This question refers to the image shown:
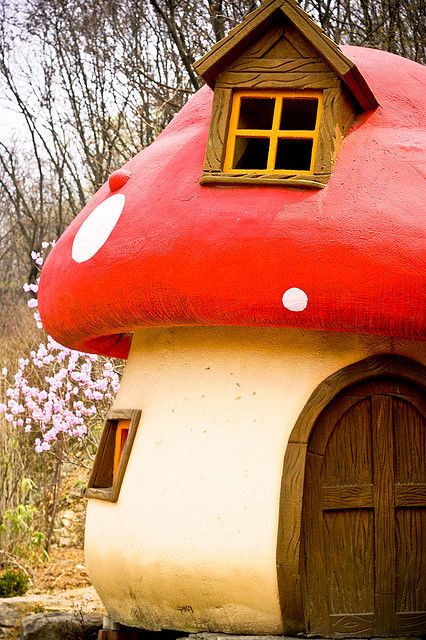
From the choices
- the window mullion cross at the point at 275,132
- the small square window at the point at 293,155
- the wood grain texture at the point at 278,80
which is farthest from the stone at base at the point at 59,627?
the wood grain texture at the point at 278,80

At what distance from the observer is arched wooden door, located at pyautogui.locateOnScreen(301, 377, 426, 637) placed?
652cm

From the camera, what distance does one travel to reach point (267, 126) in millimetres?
7523

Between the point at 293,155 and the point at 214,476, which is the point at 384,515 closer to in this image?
the point at 214,476

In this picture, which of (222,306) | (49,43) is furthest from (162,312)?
(49,43)

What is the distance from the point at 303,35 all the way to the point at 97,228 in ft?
6.00

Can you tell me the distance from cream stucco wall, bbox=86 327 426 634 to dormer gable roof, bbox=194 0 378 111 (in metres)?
1.59

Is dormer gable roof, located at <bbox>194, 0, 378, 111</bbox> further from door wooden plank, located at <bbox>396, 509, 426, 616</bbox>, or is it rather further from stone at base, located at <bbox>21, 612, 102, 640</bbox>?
stone at base, located at <bbox>21, 612, 102, 640</bbox>

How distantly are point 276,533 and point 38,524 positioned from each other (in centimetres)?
863

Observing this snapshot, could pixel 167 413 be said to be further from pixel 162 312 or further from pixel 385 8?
pixel 385 8

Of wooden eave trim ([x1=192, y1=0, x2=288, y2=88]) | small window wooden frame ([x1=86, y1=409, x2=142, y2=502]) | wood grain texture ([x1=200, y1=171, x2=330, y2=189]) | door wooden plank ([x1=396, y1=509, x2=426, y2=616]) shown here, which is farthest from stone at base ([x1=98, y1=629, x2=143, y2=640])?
wooden eave trim ([x1=192, y1=0, x2=288, y2=88])

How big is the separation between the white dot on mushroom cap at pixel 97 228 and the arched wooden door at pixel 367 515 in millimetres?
1846

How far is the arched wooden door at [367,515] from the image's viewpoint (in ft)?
21.4

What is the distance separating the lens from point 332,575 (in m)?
6.54

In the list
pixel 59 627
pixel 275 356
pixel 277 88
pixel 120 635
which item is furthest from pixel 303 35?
pixel 59 627
